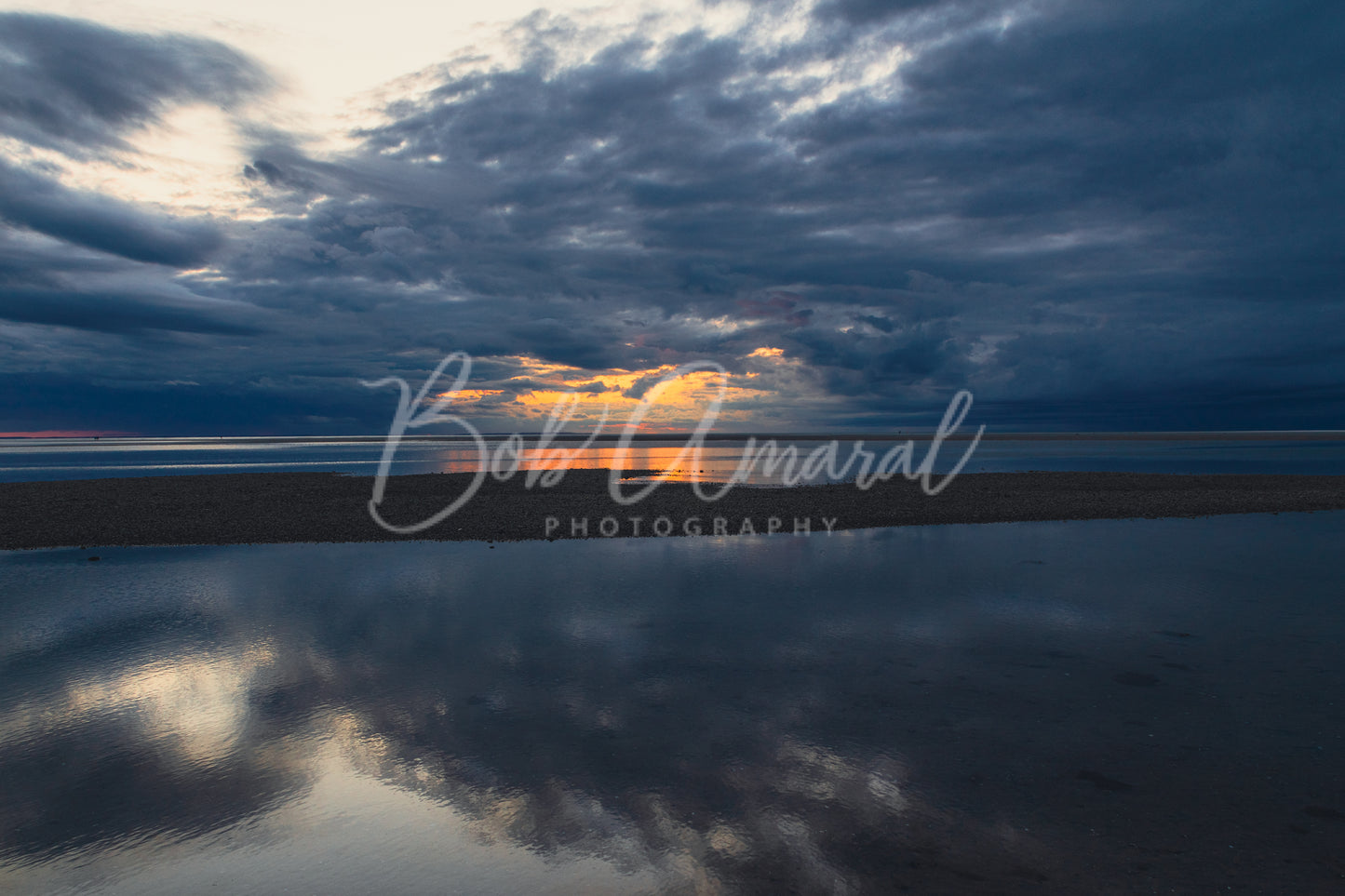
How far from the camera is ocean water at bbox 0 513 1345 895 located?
19.1 ft

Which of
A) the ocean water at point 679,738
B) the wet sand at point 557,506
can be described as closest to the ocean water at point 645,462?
the wet sand at point 557,506

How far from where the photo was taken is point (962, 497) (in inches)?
1436

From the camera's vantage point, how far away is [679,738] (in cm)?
820

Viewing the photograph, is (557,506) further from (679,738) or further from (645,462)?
(645,462)

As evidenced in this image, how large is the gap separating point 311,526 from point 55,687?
18211 mm

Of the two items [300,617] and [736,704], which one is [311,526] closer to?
[300,617]

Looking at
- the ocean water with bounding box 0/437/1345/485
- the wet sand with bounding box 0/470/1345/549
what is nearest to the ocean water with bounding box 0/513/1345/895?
the wet sand with bounding box 0/470/1345/549

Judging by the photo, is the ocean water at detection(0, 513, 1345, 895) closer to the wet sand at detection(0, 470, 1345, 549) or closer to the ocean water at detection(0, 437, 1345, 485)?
the wet sand at detection(0, 470, 1345, 549)

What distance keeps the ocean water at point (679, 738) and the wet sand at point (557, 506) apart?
975 centimetres

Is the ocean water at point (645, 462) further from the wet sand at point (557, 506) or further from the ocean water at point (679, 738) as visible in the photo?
the ocean water at point (679, 738)

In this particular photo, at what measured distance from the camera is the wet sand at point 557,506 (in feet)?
85.4

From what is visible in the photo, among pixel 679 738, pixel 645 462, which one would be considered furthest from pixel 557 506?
pixel 645 462

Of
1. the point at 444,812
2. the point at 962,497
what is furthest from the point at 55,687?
the point at 962,497

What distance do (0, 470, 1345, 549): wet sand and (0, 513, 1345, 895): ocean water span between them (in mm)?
9753
